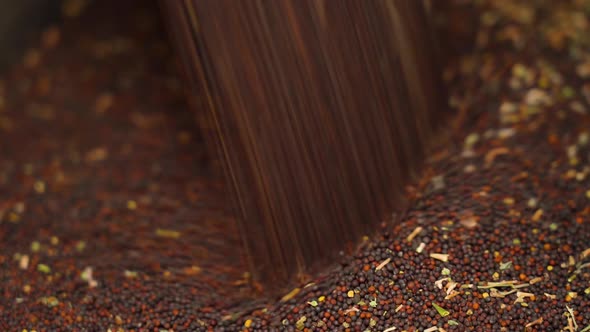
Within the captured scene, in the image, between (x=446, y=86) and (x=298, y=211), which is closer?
(x=298, y=211)

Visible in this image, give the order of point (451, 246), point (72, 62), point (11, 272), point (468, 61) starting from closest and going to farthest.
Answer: point (451, 246)
point (11, 272)
point (468, 61)
point (72, 62)

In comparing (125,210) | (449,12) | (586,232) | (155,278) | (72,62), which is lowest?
(586,232)

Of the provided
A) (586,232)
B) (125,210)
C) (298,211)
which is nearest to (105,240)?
(125,210)

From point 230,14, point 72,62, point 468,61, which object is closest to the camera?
point 230,14

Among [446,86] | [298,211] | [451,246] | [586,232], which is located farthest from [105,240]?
[586,232]

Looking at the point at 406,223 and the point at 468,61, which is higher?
the point at 468,61

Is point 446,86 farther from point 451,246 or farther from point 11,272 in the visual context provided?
point 11,272

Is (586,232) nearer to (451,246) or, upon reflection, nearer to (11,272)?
(451,246)
